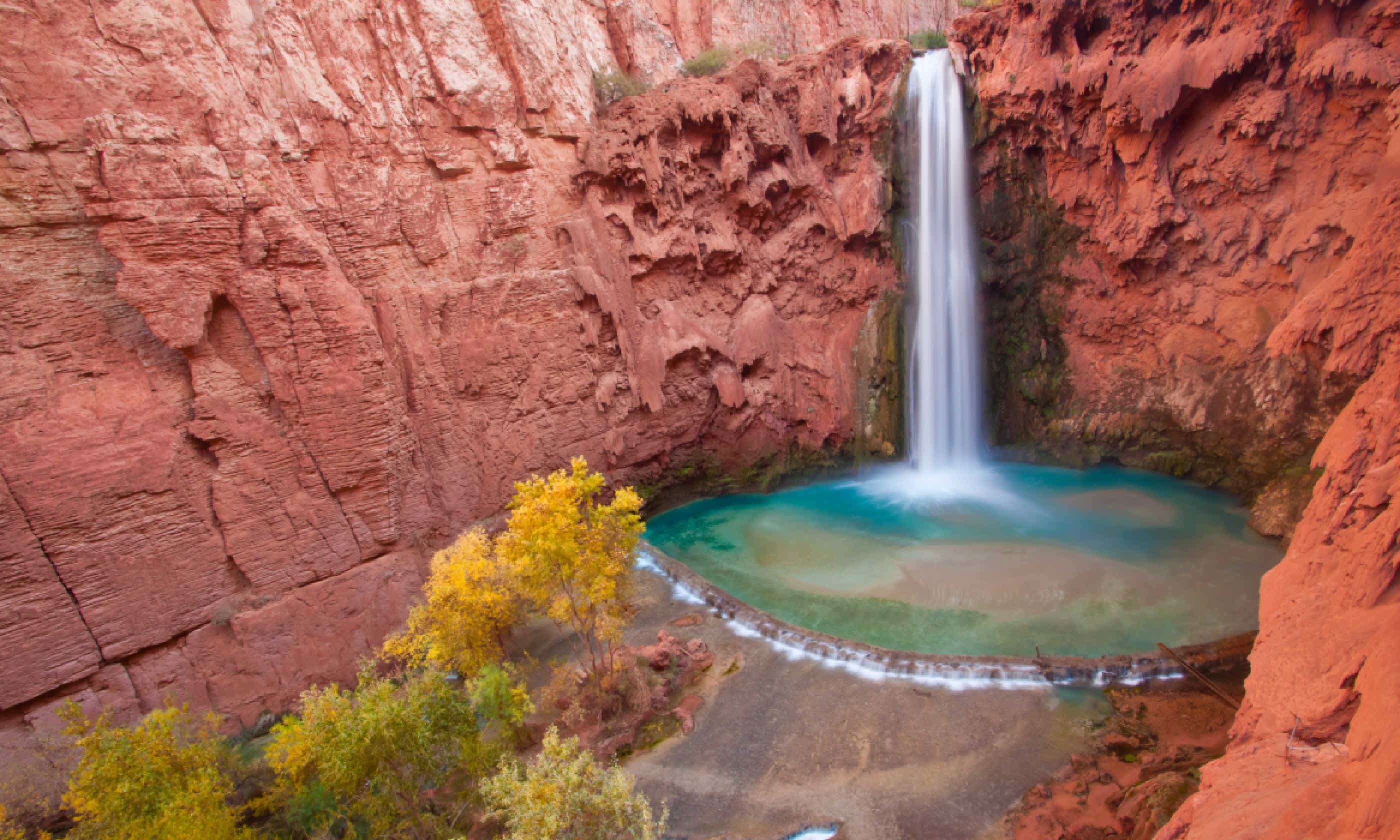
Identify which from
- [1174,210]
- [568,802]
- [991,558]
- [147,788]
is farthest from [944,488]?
[147,788]

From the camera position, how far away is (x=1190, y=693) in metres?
11.3

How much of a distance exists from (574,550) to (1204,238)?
19.1m

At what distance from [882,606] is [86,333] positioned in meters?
16.4

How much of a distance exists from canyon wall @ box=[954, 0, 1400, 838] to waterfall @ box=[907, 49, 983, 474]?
0.80 metres

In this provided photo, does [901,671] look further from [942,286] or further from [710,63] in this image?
[710,63]

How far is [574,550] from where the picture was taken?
35.3 ft

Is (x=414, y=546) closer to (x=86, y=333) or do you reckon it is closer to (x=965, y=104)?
(x=86, y=333)

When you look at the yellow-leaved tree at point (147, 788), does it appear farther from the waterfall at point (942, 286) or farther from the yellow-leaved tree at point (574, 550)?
the waterfall at point (942, 286)

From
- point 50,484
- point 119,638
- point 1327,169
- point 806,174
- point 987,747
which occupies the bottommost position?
point 987,747

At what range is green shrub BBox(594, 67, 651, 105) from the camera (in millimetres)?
20984

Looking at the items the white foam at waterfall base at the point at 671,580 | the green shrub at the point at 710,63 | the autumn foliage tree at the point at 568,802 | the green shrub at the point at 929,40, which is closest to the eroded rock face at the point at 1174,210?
the green shrub at the point at 929,40

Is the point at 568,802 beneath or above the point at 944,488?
above

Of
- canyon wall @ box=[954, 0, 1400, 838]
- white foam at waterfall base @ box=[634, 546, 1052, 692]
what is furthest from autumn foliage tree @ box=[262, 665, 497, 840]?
canyon wall @ box=[954, 0, 1400, 838]

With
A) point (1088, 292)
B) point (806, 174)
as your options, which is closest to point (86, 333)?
point (806, 174)
